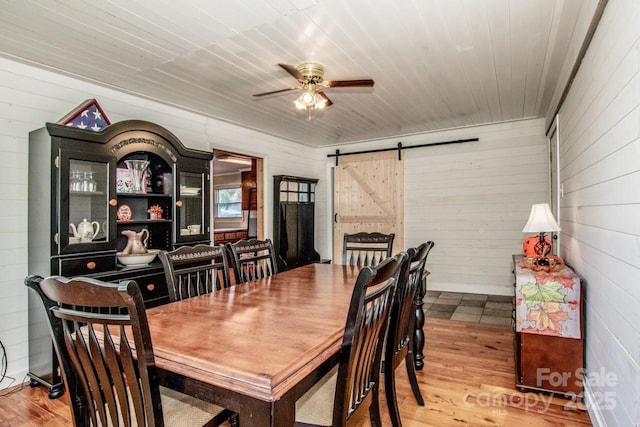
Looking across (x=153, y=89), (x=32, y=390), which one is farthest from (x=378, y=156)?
(x=32, y=390)

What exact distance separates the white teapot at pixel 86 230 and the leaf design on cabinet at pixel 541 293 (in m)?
3.15

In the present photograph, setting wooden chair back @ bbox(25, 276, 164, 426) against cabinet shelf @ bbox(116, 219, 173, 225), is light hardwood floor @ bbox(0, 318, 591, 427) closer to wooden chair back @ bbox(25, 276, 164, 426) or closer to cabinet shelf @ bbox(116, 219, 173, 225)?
wooden chair back @ bbox(25, 276, 164, 426)

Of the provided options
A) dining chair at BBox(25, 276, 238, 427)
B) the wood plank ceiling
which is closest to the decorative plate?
the wood plank ceiling

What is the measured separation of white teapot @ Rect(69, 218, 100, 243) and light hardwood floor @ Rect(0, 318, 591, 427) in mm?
1115

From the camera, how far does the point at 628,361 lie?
153 cm

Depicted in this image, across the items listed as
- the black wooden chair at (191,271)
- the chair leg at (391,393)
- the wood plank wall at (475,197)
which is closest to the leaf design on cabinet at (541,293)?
the chair leg at (391,393)

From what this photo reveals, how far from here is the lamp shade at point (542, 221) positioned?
274 centimetres

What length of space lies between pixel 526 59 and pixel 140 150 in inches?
129

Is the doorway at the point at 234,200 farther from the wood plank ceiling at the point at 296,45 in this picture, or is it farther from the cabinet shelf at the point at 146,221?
the wood plank ceiling at the point at 296,45

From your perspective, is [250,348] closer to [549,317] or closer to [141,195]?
[549,317]

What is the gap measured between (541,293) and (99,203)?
329 centimetres

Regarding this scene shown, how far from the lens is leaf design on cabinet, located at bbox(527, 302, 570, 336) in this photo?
2350 mm

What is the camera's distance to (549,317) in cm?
237

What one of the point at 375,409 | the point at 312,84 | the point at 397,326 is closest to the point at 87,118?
the point at 312,84
